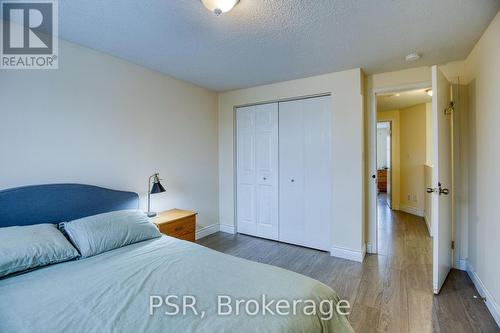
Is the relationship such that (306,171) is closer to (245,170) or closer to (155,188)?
(245,170)

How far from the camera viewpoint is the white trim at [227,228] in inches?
153

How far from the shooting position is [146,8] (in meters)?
1.71

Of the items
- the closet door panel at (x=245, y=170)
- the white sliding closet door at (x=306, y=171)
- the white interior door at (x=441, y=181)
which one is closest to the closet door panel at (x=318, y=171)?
the white sliding closet door at (x=306, y=171)

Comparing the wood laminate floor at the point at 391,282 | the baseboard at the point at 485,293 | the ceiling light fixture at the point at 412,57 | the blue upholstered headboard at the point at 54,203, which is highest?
the ceiling light fixture at the point at 412,57

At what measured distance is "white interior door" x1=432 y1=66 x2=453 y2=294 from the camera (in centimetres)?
210

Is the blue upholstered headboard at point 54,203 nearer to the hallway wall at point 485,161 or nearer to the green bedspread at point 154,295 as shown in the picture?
the green bedspread at point 154,295

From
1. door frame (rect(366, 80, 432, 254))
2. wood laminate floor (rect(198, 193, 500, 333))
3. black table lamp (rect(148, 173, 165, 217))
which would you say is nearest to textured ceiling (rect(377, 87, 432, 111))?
door frame (rect(366, 80, 432, 254))

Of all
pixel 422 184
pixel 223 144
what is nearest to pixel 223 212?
pixel 223 144

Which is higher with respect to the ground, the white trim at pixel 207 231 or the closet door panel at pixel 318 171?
the closet door panel at pixel 318 171

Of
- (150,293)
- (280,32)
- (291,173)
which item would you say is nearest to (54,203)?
(150,293)

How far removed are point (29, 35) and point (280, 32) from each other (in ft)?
6.85

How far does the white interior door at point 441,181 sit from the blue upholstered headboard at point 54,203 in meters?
2.96

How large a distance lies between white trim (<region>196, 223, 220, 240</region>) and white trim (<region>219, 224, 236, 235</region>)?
64 mm

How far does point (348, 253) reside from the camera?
9.52 ft
